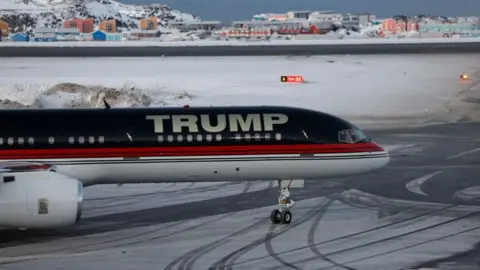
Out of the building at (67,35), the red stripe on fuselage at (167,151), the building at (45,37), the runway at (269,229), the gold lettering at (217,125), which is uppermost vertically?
the gold lettering at (217,125)

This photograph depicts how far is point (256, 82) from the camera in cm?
7212

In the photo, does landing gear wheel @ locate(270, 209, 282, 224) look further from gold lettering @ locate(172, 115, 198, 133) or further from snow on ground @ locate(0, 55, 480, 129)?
snow on ground @ locate(0, 55, 480, 129)

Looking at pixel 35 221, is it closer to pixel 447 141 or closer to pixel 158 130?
pixel 158 130

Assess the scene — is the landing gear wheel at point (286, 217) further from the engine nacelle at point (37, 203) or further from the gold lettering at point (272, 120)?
the engine nacelle at point (37, 203)

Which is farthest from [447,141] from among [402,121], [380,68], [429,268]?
[380,68]

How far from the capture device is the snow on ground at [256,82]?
59406 mm

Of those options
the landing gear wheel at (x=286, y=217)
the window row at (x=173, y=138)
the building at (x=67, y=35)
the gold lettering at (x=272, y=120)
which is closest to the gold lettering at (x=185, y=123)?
the window row at (x=173, y=138)

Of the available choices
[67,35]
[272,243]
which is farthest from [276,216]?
[67,35]

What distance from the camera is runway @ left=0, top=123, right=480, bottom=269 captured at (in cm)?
2250

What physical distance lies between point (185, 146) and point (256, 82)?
4619cm

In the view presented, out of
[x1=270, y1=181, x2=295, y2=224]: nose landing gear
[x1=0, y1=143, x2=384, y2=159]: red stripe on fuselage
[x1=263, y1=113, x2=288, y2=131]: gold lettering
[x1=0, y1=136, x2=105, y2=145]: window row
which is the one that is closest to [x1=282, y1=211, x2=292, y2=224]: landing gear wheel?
[x1=270, y1=181, x2=295, y2=224]: nose landing gear

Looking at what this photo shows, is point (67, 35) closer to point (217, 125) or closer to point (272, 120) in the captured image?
point (217, 125)

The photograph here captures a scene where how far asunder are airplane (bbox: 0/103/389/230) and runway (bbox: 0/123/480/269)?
159cm

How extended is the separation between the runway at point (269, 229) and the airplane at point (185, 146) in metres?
1.59
